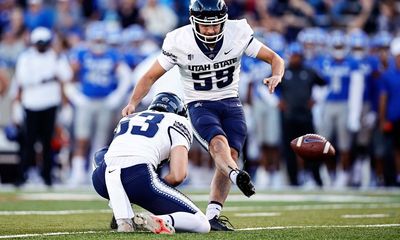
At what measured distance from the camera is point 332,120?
1505cm

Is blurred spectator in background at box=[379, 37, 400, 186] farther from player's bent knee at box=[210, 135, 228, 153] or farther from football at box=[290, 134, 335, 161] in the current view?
→ player's bent knee at box=[210, 135, 228, 153]

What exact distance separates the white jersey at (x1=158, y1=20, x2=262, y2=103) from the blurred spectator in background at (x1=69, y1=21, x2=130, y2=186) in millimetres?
6818

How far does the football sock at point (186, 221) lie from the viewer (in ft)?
22.5

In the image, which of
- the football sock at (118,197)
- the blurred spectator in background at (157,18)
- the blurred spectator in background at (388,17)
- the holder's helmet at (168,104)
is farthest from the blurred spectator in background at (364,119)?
the football sock at (118,197)

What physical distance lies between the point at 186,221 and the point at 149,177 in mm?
372

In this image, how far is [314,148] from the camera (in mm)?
7434

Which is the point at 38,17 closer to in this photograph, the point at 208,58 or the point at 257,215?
the point at 257,215

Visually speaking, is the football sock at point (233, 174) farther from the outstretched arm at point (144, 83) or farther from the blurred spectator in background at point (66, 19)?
the blurred spectator in background at point (66, 19)

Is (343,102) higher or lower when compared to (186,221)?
lower

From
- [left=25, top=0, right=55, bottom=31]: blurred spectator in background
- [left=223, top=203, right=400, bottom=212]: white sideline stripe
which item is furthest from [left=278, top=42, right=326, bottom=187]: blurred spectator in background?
[left=25, top=0, right=55, bottom=31]: blurred spectator in background

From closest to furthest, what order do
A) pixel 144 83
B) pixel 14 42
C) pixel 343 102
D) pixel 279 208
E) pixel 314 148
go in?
1. pixel 314 148
2. pixel 144 83
3. pixel 279 208
4. pixel 343 102
5. pixel 14 42

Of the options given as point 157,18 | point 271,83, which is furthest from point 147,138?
point 157,18

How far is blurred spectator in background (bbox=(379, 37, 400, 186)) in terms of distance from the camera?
1415cm

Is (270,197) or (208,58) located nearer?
(208,58)
